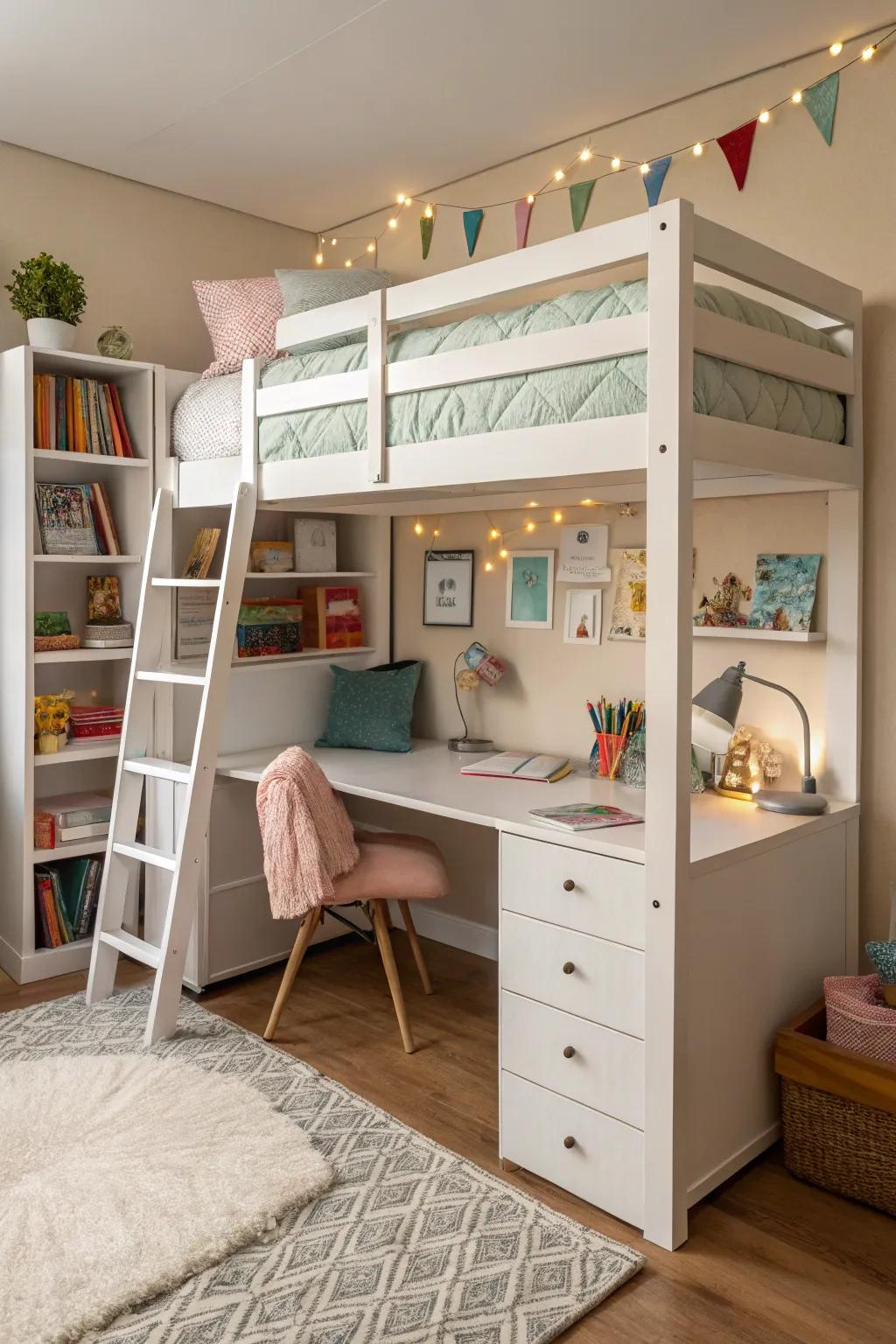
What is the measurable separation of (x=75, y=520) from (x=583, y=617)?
1.70m

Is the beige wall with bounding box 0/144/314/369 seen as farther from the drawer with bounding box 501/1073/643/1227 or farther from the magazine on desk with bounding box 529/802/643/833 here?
the drawer with bounding box 501/1073/643/1227

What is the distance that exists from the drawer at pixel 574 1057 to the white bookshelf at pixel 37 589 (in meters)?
1.74

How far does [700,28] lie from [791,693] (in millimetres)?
1659

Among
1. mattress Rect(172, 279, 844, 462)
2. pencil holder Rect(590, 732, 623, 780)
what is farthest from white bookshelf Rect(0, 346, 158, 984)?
pencil holder Rect(590, 732, 623, 780)

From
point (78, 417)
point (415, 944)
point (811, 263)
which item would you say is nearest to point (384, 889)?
point (415, 944)

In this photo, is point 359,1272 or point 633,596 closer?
point 359,1272

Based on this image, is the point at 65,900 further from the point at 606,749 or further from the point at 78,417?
the point at 606,749

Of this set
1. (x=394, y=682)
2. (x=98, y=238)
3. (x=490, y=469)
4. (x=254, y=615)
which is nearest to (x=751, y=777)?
(x=490, y=469)

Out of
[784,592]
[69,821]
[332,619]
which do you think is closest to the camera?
[784,592]

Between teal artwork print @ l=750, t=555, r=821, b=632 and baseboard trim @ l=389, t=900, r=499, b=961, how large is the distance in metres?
1.45

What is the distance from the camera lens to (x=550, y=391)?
2014 millimetres

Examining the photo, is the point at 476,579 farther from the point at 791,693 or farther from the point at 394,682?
the point at 791,693

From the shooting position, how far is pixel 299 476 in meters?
2.69

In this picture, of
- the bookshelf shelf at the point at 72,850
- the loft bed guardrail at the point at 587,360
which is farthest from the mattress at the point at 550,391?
the bookshelf shelf at the point at 72,850
